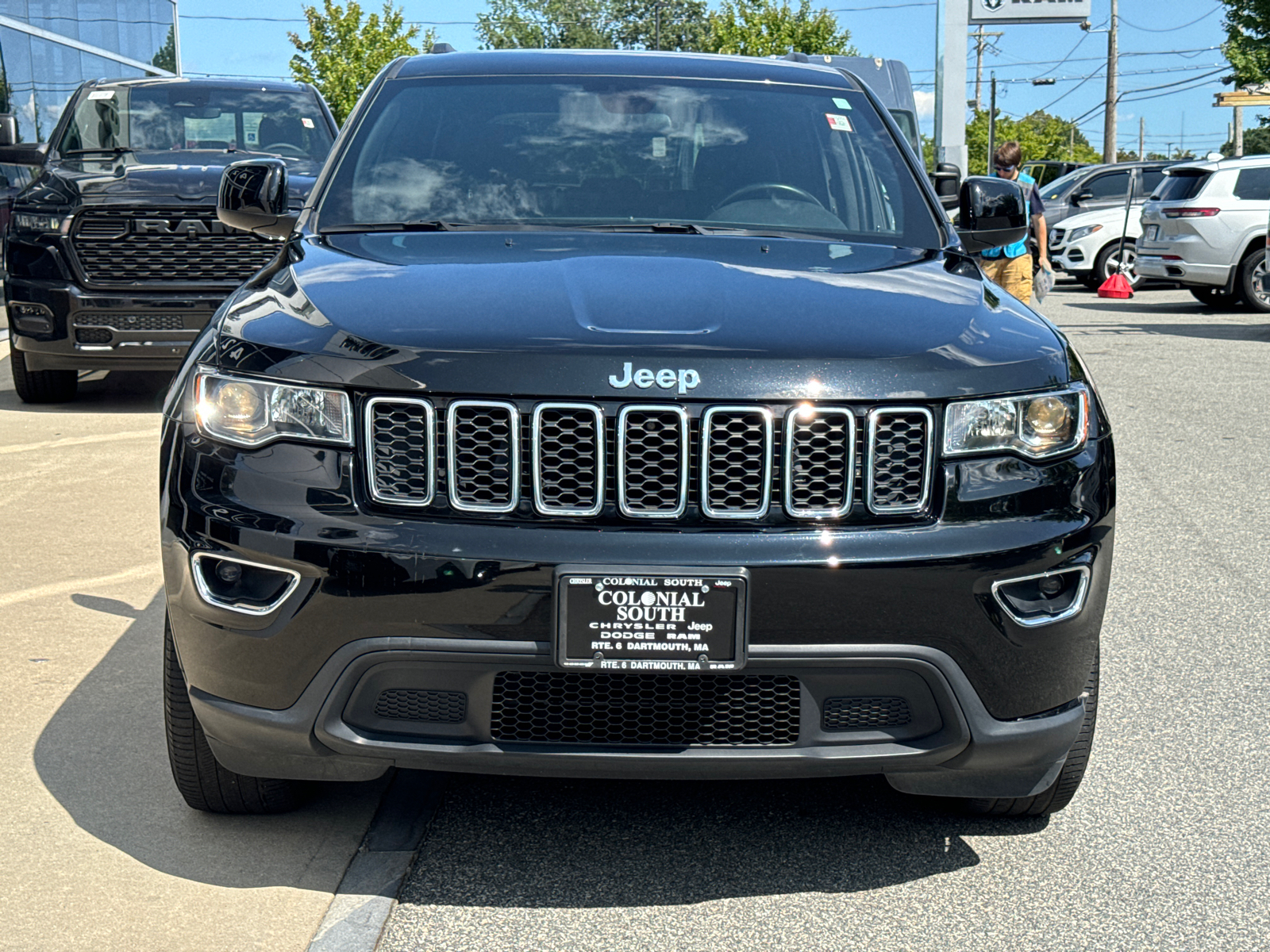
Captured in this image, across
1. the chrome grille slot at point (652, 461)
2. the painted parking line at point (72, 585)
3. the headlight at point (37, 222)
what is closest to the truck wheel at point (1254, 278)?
the headlight at point (37, 222)

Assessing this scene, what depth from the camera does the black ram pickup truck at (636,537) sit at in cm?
286

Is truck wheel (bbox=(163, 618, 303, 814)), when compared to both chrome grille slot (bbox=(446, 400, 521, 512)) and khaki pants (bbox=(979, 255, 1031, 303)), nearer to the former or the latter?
chrome grille slot (bbox=(446, 400, 521, 512))

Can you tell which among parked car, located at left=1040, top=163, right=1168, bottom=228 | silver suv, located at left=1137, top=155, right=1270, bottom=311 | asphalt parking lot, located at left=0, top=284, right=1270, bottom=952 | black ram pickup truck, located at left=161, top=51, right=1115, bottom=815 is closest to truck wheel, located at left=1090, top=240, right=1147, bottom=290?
parked car, located at left=1040, top=163, right=1168, bottom=228

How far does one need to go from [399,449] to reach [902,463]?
0.96 metres

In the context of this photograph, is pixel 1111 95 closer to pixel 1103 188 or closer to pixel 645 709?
pixel 1103 188

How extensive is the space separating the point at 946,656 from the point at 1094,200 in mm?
22493

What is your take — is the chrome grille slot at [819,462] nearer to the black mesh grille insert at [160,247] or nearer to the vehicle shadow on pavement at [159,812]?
the vehicle shadow on pavement at [159,812]

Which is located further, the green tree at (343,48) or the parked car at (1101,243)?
the green tree at (343,48)

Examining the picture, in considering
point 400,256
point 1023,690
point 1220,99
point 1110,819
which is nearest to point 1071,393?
point 1023,690

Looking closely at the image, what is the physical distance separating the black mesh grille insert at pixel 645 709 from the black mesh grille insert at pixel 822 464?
1.11ft

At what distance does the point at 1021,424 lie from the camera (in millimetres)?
3043

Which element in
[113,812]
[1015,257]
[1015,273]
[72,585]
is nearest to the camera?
[113,812]

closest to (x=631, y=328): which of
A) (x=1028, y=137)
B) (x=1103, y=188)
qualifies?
(x=1103, y=188)

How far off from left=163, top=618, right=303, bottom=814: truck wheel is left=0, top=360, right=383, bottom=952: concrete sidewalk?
0.05 m
